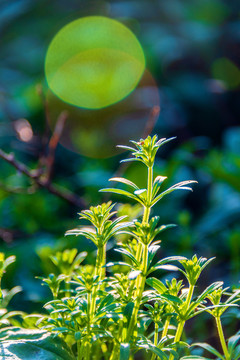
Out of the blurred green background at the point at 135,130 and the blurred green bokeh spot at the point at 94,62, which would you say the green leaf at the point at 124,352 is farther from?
the blurred green bokeh spot at the point at 94,62

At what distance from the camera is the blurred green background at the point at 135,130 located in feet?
4.93

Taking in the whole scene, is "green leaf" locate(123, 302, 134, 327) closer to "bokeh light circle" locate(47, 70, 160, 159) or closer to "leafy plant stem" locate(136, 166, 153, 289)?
"leafy plant stem" locate(136, 166, 153, 289)

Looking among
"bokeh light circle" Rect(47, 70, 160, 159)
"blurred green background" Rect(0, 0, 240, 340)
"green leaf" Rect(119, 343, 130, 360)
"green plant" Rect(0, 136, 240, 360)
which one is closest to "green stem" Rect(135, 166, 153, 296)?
"green plant" Rect(0, 136, 240, 360)

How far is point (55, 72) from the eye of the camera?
3221 mm

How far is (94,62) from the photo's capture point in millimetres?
3432

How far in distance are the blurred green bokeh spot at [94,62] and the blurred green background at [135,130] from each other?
80 millimetres

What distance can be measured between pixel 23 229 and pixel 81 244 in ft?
1.08

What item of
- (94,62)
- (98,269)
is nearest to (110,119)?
(94,62)

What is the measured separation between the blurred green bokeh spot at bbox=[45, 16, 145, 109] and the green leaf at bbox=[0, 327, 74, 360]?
234 cm

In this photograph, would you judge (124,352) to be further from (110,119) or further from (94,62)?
(94,62)

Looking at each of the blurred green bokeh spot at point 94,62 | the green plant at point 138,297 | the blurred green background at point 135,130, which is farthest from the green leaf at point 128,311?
the blurred green bokeh spot at point 94,62

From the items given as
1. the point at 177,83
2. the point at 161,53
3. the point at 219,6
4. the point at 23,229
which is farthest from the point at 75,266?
the point at 219,6

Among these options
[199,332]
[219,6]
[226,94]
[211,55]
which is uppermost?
[219,6]

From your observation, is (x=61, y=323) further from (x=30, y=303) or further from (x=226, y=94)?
(x=226, y=94)
